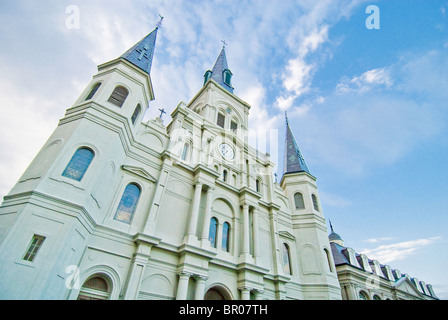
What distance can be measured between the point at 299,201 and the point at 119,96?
17.9 metres

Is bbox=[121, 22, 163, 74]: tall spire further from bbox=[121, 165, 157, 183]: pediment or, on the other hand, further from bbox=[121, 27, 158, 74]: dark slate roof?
bbox=[121, 165, 157, 183]: pediment

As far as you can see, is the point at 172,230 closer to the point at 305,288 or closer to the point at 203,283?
the point at 203,283

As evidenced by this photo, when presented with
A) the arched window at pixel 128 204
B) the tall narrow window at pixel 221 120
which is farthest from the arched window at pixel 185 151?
the tall narrow window at pixel 221 120

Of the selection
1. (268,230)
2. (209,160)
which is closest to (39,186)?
(209,160)

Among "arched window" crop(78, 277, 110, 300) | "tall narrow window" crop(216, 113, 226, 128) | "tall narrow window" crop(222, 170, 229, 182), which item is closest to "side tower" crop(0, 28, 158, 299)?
"arched window" crop(78, 277, 110, 300)

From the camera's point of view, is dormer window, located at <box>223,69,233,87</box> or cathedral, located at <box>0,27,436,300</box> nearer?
cathedral, located at <box>0,27,436,300</box>

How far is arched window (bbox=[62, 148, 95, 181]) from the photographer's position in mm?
10673

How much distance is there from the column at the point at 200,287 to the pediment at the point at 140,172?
20.0 ft

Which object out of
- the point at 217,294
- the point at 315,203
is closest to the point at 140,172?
the point at 217,294

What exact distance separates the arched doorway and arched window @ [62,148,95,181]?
976 cm

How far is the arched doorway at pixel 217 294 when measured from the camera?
1429 cm

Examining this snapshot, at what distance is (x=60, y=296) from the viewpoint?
895 centimetres

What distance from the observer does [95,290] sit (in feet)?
34.2

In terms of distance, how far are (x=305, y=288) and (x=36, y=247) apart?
17118 mm
